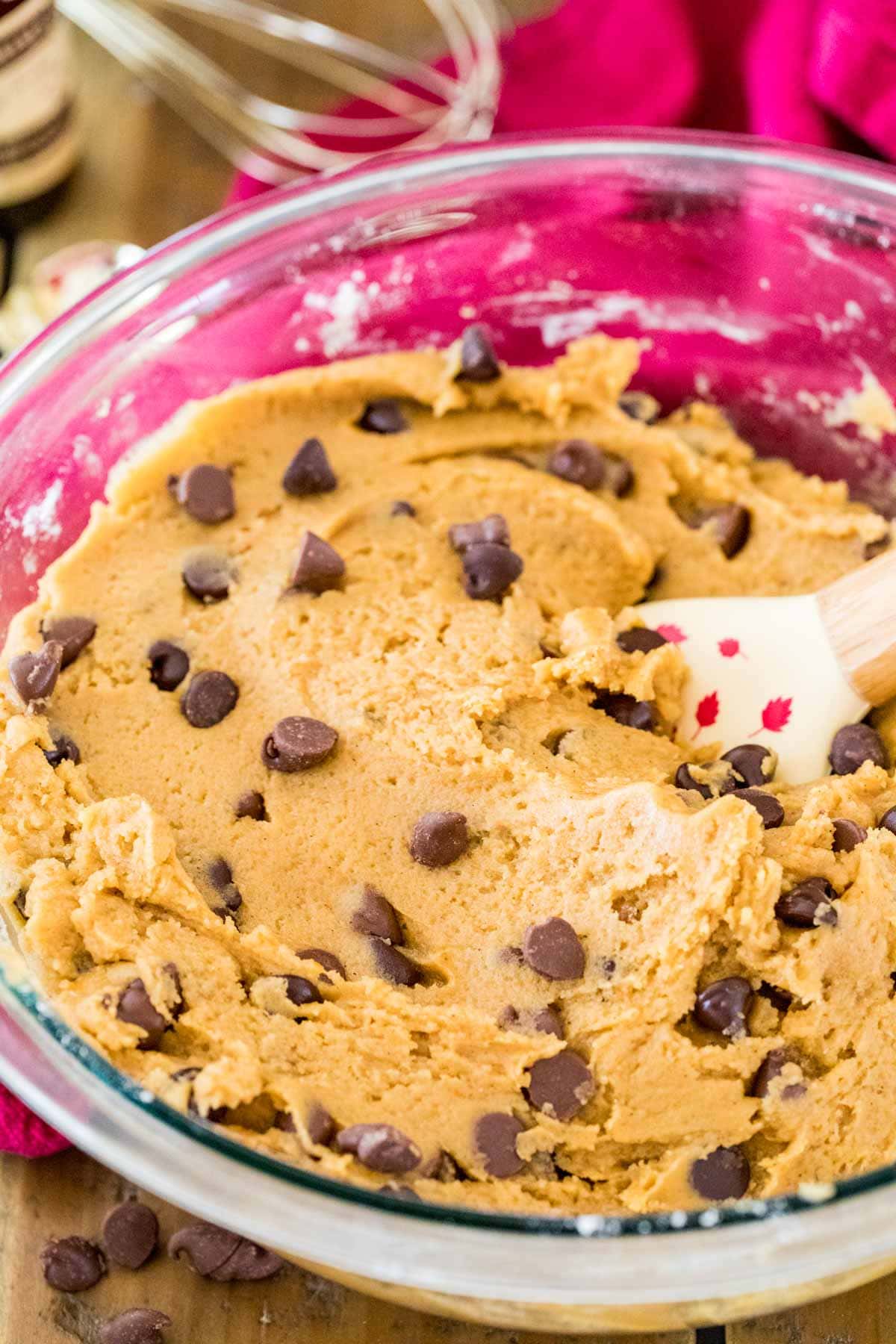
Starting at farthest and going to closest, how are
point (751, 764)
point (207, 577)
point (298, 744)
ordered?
point (207, 577) < point (751, 764) < point (298, 744)

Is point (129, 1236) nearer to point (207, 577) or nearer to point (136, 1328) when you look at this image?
point (136, 1328)

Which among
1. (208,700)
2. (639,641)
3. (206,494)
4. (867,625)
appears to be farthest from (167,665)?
(867,625)

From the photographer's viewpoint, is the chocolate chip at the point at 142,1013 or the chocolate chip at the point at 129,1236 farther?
the chocolate chip at the point at 129,1236

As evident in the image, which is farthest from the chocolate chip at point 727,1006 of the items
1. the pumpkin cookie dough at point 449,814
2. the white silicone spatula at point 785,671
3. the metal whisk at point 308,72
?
the metal whisk at point 308,72

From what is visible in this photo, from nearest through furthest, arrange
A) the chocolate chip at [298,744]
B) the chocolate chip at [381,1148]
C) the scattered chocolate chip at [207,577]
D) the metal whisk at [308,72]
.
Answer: the chocolate chip at [381,1148] < the chocolate chip at [298,744] < the scattered chocolate chip at [207,577] < the metal whisk at [308,72]

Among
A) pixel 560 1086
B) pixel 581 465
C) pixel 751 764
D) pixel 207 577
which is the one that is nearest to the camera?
pixel 560 1086

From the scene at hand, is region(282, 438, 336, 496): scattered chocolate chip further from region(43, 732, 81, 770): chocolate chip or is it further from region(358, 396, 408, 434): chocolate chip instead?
region(43, 732, 81, 770): chocolate chip

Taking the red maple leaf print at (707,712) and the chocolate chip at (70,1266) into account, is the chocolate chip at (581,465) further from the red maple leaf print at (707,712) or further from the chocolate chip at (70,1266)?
the chocolate chip at (70,1266)
